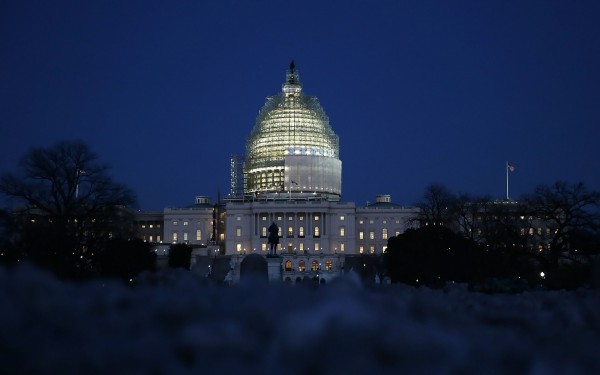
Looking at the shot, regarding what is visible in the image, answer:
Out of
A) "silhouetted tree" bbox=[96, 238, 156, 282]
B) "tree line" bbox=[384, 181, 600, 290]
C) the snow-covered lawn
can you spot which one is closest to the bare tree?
"tree line" bbox=[384, 181, 600, 290]

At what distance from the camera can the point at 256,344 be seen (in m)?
7.16

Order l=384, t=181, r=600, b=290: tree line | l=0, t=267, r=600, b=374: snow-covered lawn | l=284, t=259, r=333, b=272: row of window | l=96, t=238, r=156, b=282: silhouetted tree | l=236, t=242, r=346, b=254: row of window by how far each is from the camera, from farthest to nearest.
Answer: l=236, t=242, r=346, b=254: row of window → l=284, t=259, r=333, b=272: row of window → l=384, t=181, r=600, b=290: tree line → l=96, t=238, r=156, b=282: silhouetted tree → l=0, t=267, r=600, b=374: snow-covered lawn

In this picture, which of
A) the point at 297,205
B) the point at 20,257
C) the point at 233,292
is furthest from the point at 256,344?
the point at 297,205

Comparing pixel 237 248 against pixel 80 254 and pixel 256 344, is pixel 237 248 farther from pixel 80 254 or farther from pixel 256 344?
pixel 256 344

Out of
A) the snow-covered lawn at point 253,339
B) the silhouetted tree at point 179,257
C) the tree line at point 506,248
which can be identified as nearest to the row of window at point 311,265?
the silhouetted tree at point 179,257

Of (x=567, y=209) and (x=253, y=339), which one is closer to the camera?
(x=253, y=339)

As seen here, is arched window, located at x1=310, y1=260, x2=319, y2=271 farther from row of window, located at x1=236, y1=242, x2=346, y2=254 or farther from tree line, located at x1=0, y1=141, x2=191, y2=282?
tree line, located at x1=0, y1=141, x2=191, y2=282

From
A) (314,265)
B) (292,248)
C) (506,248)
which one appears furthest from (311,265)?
(506,248)

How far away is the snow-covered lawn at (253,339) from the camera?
22.2 feet

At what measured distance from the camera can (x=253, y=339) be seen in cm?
725

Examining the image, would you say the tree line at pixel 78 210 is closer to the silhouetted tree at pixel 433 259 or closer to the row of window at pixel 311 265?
the silhouetted tree at pixel 433 259

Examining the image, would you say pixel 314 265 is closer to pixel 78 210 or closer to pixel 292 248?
pixel 292 248

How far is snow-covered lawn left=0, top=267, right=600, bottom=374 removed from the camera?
22.2 ft

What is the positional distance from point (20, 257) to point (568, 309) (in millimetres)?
56162
